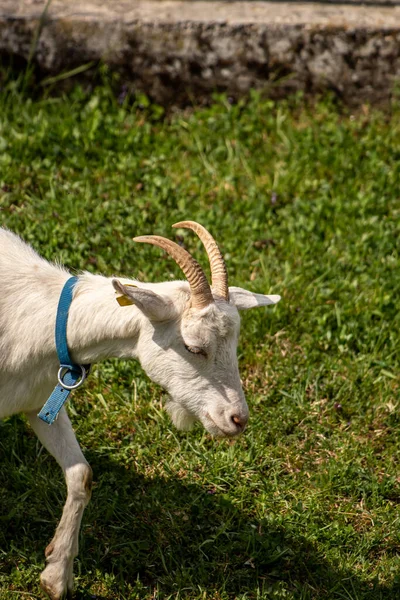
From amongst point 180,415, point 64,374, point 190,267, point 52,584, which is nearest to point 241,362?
point 180,415

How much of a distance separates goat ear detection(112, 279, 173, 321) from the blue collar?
0.30 meters

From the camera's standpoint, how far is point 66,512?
12.5 feet

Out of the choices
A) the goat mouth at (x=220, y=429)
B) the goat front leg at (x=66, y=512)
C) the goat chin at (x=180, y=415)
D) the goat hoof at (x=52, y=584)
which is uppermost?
the goat mouth at (x=220, y=429)

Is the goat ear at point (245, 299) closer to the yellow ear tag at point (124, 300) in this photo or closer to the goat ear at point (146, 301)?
the goat ear at point (146, 301)

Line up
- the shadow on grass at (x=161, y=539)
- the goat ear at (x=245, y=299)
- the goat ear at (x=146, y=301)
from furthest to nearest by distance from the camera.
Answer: the shadow on grass at (x=161, y=539) → the goat ear at (x=245, y=299) → the goat ear at (x=146, y=301)

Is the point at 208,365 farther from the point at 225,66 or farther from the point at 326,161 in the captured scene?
the point at 225,66

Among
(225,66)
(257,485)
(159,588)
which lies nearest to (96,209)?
(225,66)

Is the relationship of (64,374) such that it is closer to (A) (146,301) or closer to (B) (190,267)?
(A) (146,301)

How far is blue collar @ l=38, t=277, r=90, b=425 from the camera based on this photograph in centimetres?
358

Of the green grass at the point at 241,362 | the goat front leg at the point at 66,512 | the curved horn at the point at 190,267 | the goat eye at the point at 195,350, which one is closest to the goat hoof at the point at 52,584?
the goat front leg at the point at 66,512

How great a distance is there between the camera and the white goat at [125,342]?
359 cm

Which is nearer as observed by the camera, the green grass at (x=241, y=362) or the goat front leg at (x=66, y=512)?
the goat front leg at (x=66, y=512)

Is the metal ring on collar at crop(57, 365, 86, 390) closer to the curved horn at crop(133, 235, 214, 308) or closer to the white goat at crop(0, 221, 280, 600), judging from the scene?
the white goat at crop(0, 221, 280, 600)

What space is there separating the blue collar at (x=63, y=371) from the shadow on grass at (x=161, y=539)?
75 cm
